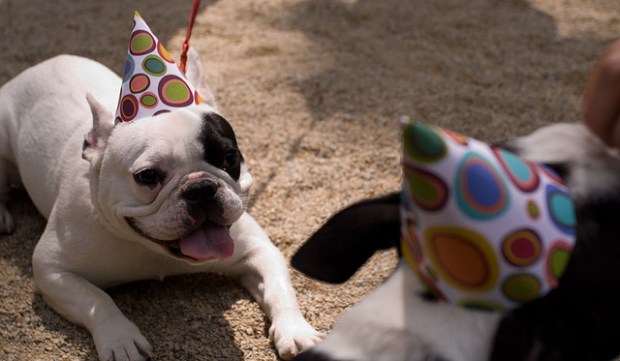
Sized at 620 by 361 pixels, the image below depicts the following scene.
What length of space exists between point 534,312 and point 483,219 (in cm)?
18

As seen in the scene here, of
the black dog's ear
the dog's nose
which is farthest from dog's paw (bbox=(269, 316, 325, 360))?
the black dog's ear

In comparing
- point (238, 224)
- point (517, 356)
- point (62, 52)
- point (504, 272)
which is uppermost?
point (504, 272)

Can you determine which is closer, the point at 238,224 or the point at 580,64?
the point at 238,224

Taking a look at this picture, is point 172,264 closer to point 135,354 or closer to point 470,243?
point 135,354

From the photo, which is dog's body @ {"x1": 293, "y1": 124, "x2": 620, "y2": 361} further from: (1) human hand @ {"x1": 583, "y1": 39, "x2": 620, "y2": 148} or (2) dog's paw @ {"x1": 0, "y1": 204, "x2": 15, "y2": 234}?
(2) dog's paw @ {"x1": 0, "y1": 204, "x2": 15, "y2": 234}

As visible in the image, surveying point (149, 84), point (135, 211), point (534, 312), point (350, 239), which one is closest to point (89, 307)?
point (135, 211)

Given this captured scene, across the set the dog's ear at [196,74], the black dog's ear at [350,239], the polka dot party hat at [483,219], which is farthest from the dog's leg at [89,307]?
the polka dot party hat at [483,219]

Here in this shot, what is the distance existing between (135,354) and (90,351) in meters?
0.16

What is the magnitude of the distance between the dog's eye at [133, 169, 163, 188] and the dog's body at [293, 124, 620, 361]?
0.86 m

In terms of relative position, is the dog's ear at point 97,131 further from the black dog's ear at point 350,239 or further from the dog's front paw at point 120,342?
the black dog's ear at point 350,239

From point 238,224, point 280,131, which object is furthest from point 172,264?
point 280,131

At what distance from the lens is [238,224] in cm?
240

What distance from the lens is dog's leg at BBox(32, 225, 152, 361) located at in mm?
2094

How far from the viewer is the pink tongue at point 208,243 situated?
2.09 meters
